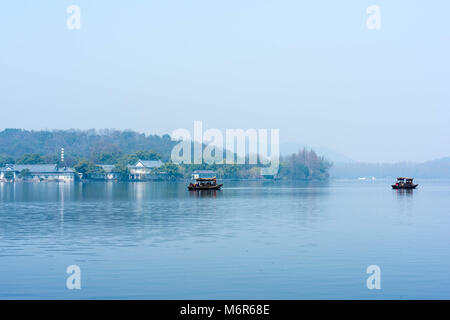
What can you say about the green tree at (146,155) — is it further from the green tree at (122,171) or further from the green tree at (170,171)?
the green tree at (170,171)

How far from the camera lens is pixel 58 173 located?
170 m

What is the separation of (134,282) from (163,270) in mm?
1868

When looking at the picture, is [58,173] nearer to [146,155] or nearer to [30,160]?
[30,160]

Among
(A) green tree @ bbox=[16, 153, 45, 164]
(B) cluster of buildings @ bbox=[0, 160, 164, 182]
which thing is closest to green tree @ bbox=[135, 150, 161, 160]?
(B) cluster of buildings @ bbox=[0, 160, 164, 182]

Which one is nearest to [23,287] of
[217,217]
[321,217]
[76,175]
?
[217,217]

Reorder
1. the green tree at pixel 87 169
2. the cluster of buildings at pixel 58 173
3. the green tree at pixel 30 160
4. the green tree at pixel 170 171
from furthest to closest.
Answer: the green tree at pixel 30 160 → the green tree at pixel 170 171 → the cluster of buildings at pixel 58 173 → the green tree at pixel 87 169

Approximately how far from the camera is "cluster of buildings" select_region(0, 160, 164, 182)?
170500 millimetres

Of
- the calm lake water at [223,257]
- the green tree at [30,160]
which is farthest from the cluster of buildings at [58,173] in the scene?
the calm lake water at [223,257]

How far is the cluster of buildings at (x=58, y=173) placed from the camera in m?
170


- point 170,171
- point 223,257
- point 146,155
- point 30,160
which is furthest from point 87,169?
point 223,257

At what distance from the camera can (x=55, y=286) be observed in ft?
52.8

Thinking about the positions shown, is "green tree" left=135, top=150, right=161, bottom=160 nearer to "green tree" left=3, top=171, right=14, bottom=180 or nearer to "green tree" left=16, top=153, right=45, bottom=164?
"green tree" left=16, top=153, right=45, bottom=164

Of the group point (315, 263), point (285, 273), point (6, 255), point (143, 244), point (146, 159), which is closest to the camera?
point (285, 273)
